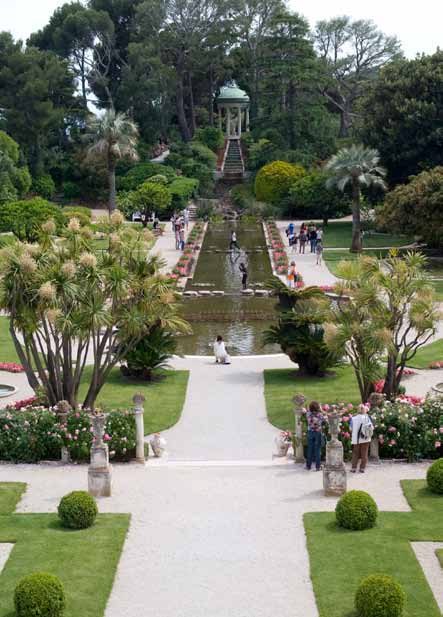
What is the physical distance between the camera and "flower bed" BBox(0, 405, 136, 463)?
1942 centimetres

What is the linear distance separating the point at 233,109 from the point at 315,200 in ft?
99.8

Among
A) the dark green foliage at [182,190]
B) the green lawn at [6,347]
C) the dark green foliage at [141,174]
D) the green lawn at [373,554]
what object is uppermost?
the dark green foliage at [141,174]

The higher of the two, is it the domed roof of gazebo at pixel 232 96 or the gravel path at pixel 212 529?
the domed roof of gazebo at pixel 232 96

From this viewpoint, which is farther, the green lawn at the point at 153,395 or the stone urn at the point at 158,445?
the green lawn at the point at 153,395

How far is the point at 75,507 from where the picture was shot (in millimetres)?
15539

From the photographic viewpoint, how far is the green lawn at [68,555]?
13.1 metres

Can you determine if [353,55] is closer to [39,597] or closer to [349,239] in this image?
[349,239]

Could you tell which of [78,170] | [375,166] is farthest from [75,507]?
[78,170]


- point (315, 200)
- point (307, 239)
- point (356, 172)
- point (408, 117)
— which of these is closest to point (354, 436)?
point (356, 172)

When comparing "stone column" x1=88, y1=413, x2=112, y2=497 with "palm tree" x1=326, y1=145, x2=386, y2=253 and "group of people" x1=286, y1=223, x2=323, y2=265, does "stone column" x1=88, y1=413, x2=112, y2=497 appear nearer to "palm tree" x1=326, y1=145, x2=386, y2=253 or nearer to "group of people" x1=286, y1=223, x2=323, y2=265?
"group of people" x1=286, y1=223, x2=323, y2=265

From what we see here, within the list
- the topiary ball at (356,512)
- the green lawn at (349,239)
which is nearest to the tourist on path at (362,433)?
the topiary ball at (356,512)

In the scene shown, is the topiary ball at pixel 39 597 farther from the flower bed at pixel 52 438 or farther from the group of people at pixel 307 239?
the group of people at pixel 307 239

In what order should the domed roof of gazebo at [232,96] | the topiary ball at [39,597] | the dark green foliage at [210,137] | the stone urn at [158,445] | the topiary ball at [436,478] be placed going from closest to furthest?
1. the topiary ball at [39,597]
2. the topiary ball at [436,478]
3. the stone urn at [158,445]
4. the dark green foliage at [210,137]
5. the domed roof of gazebo at [232,96]

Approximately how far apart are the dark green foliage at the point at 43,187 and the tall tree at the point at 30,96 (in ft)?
3.98
